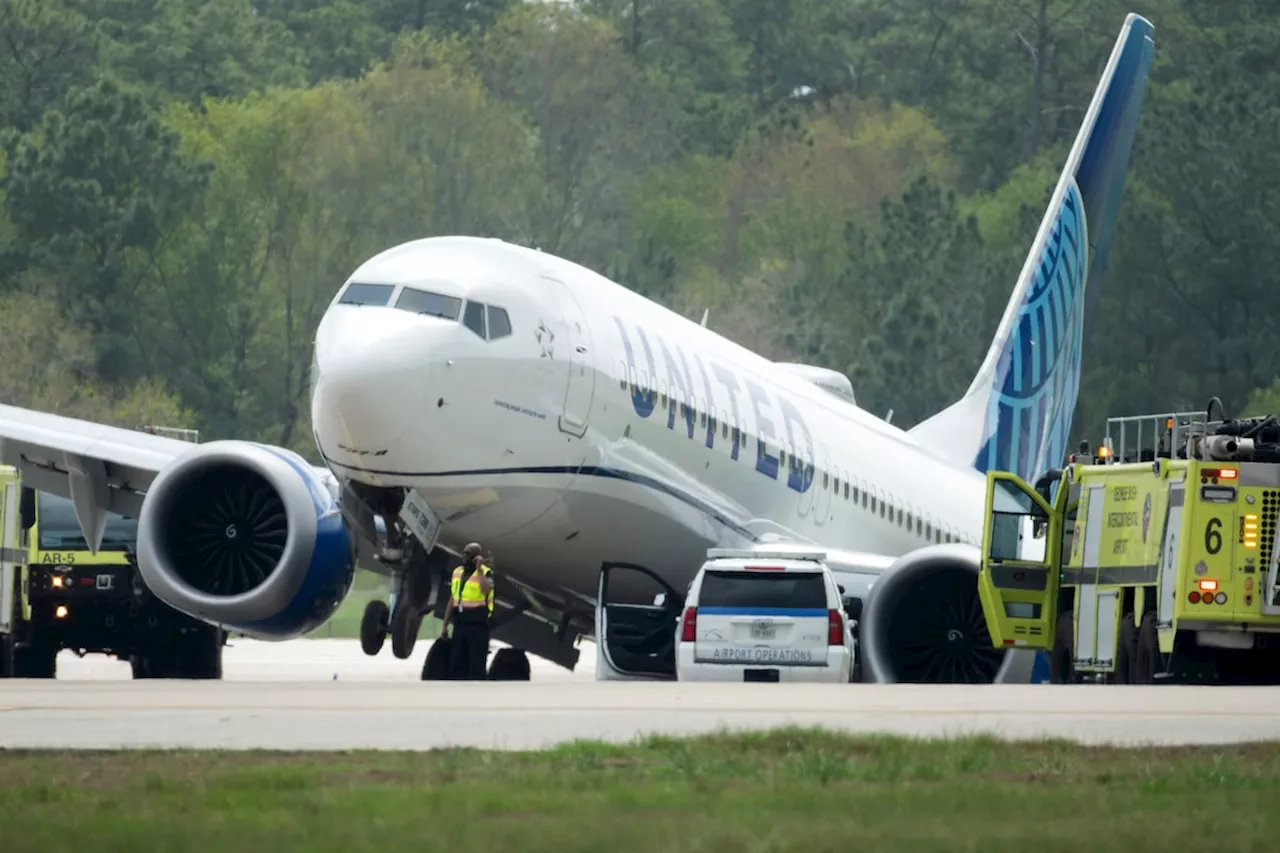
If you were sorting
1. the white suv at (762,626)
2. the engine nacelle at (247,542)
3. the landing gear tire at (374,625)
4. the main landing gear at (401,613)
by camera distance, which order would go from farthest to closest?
the engine nacelle at (247,542) < the white suv at (762,626) < the landing gear tire at (374,625) < the main landing gear at (401,613)

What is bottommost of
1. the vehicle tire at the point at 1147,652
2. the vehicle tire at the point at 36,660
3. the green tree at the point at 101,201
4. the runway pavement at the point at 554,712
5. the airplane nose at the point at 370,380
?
the vehicle tire at the point at 36,660

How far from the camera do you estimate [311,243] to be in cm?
6531

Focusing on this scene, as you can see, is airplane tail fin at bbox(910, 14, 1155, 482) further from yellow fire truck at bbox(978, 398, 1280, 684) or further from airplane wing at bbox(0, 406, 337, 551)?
airplane wing at bbox(0, 406, 337, 551)

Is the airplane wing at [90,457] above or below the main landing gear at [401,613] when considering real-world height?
above

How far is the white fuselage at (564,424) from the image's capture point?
70.0ft

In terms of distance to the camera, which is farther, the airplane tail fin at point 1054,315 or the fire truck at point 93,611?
the airplane tail fin at point 1054,315

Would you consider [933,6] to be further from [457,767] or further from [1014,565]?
[457,767]

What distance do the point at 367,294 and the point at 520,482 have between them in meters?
1.90

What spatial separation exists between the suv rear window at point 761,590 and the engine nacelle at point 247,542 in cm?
294

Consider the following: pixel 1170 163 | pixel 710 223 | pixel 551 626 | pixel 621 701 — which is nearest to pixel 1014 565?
pixel 551 626

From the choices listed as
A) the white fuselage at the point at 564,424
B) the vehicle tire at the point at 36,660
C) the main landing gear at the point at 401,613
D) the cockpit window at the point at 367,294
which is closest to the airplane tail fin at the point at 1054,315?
the white fuselage at the point at 564,424

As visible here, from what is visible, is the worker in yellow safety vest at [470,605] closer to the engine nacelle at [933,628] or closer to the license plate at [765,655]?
the license plate at [765,655]

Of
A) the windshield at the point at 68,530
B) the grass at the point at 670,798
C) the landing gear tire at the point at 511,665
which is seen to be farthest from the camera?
the windshield at the point at 68,530

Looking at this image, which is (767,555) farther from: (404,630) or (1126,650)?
(404,630)
